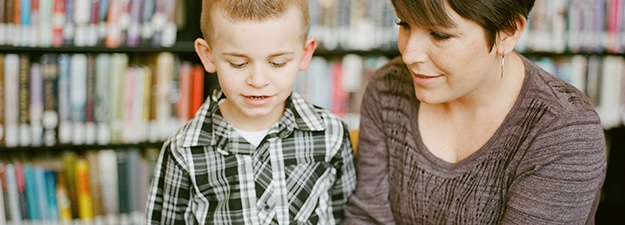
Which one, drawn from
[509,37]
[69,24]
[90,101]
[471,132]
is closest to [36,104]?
[90,101]

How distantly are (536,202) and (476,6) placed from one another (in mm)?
367

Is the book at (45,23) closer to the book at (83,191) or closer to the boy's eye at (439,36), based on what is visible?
the book at (83,191)

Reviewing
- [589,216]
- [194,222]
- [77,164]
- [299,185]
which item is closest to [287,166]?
[299,185]

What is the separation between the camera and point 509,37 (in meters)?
1.26

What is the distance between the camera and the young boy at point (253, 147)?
4.02 ft

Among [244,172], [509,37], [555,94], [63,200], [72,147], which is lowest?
[63,200]

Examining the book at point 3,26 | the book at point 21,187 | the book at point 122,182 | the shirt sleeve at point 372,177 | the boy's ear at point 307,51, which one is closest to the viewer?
the boy's ear at point 307,51

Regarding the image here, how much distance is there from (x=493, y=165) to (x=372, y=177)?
25cm

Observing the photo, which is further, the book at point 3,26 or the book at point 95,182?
the book at point 95,182

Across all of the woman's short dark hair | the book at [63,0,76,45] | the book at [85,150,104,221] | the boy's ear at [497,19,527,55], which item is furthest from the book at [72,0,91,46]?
the boy's ear at [497,19,527,55]

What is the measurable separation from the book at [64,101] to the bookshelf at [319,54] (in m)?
0.02

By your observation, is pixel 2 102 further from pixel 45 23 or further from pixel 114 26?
pixel 114 26

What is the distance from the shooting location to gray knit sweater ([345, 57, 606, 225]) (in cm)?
124

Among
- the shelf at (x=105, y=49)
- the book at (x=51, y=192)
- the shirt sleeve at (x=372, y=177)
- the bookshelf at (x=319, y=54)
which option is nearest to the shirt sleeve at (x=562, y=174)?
the shirt sleeve at (x=372, y=177)
